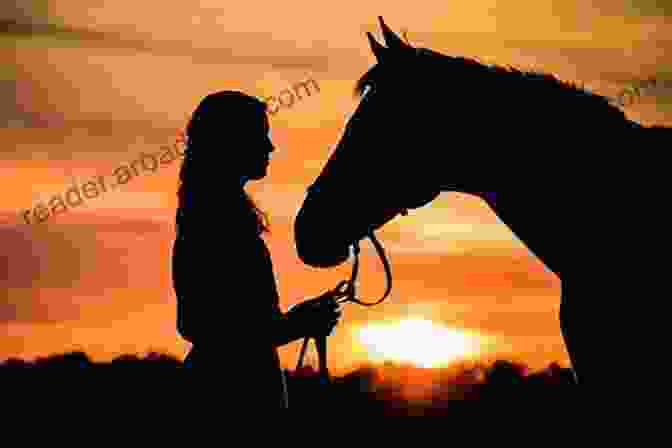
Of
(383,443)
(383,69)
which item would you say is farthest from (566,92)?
(383,443)

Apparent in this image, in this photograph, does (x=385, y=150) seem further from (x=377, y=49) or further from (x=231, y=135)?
(x=231, y=135)

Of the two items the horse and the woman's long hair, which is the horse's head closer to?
the horse

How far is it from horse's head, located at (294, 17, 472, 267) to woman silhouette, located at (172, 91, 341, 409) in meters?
0.29

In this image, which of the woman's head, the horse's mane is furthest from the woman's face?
the horse's mane

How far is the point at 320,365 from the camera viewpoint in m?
4.23

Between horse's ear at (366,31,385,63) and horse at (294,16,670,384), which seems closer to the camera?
horse at (294,16,670,384)

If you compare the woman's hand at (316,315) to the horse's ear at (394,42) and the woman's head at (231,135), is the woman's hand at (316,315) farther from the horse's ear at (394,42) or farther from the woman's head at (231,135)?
the horse's ear at (394,42)

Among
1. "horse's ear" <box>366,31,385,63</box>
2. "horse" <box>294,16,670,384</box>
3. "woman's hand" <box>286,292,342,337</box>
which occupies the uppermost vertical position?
"horse's ear" <box>366,31,385,63</box>

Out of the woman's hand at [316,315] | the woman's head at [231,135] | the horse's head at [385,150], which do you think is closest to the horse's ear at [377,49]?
the horse's head at [385,150]

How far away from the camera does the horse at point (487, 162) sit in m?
3.98

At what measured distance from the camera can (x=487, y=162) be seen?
165 inches

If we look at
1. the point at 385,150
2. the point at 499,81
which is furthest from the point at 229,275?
the point at 499,81

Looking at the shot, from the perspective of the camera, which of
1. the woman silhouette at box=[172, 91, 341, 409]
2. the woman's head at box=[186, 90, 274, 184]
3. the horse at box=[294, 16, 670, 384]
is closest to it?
the horse at box=[294, 16, 670, 384]

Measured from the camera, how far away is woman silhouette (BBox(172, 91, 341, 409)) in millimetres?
4176
